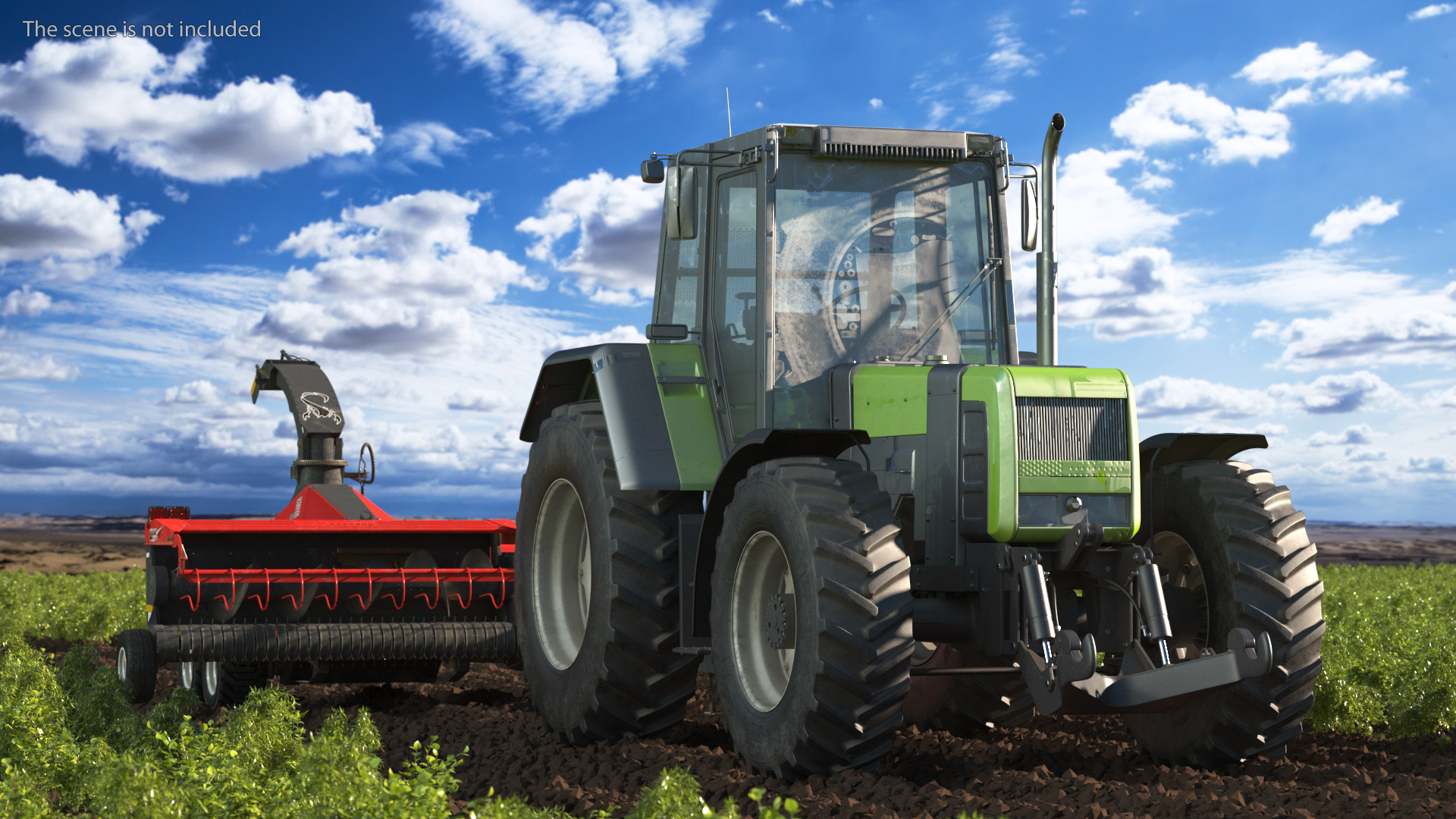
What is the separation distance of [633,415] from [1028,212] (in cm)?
237

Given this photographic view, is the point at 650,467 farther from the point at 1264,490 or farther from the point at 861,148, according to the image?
the point at 1264,490

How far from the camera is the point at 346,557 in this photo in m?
9.59

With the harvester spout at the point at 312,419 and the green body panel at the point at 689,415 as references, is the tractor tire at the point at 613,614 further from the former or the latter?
the harvester spout at the point at 312,419

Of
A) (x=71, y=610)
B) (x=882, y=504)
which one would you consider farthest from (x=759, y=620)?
(x=71, y=610)

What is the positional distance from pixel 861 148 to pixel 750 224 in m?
0.73

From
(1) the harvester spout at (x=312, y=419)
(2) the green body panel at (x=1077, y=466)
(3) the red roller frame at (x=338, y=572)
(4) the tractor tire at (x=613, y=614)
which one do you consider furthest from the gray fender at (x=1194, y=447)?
(1) the harvester spout at (x=312, y=419)

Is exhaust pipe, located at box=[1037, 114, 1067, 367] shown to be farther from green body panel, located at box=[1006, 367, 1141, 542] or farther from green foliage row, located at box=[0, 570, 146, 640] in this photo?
green foliage row, located at box=[0, 570, 146, 640]

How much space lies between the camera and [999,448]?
6.01 metres

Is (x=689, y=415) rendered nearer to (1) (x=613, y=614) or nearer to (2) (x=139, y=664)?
(1) (x=613, y=614)

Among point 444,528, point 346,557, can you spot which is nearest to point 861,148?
point 444,528

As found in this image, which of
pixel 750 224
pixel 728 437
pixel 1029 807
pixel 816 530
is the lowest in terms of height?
pixel 1029 807

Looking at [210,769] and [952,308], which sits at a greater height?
[952,308]

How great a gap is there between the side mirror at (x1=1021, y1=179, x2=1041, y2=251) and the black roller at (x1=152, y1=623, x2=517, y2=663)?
4306mm

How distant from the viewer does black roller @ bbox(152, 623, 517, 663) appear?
8289 mm
